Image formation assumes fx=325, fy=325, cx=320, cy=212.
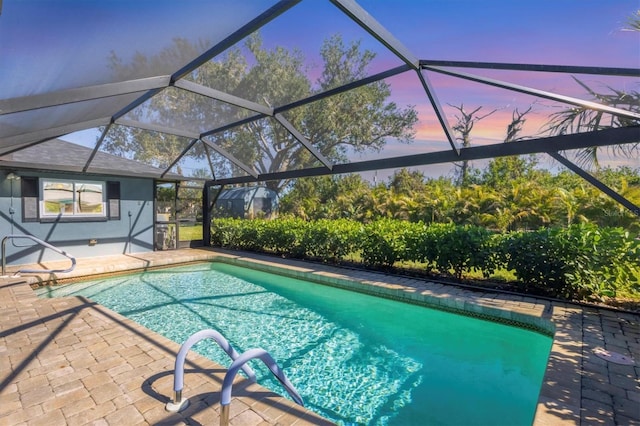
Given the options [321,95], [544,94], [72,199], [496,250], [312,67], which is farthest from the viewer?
[72,199]

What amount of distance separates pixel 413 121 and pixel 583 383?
8.18 meters

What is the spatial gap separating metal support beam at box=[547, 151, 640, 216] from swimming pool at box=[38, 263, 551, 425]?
2297mm

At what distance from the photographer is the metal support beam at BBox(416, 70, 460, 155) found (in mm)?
4840

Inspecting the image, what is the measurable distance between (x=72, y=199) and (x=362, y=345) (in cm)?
996

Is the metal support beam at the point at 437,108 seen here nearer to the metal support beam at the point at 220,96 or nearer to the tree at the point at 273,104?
Answer: the tree at the point at 273,104

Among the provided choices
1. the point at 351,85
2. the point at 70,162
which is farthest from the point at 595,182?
the point at 70,162

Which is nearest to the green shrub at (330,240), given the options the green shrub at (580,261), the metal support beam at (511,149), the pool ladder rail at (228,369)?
the metal support beam at (511,149)

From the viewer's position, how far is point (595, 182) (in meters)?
4.84

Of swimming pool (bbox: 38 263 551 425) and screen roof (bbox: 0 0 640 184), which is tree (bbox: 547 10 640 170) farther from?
swimming pool (bbox: 38 263 551 425)

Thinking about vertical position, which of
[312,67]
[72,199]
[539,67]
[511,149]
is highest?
[312,67]

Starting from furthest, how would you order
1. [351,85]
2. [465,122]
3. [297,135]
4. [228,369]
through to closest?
[465,122]
[297,135]
[351,85]
[228,369]

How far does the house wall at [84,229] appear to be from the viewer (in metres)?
8.96

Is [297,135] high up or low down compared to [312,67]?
down

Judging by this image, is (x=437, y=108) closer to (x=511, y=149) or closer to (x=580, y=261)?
(x=511, y=149)
